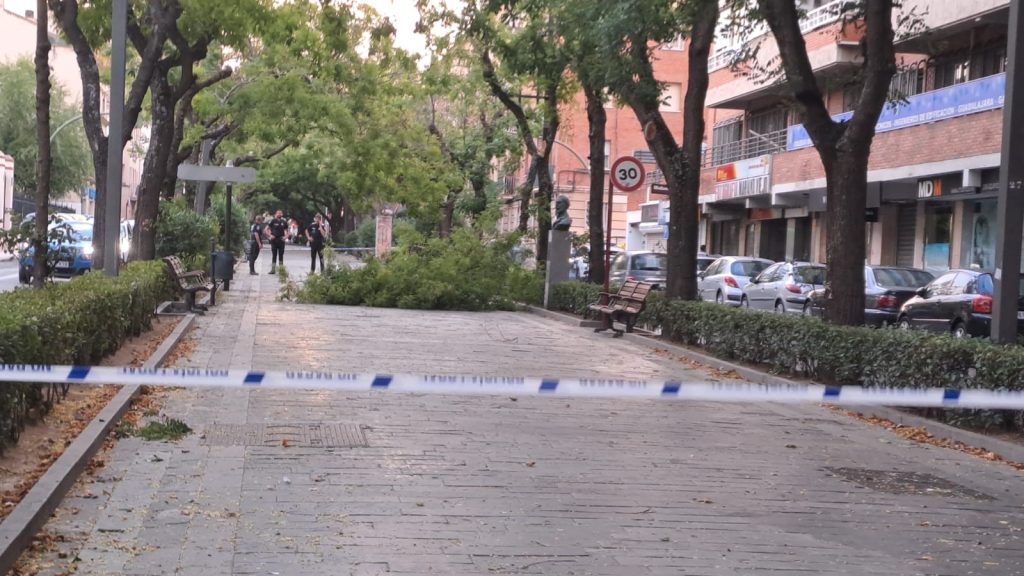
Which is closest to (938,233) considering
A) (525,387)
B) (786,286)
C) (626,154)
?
(786,286)

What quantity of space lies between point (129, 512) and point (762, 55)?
32895mm

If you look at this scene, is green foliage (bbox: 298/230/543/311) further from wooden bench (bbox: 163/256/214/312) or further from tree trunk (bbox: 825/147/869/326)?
tree trunk (bbox: 825/147/869/326)

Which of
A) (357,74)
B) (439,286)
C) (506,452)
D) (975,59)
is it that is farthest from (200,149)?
(506,452)

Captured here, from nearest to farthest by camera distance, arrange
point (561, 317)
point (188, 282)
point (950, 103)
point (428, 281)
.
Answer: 1. point (188, 282)
2. point (561, 317)
3. point (428, 281)
4. point (950, 103)

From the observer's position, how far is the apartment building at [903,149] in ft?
90.4

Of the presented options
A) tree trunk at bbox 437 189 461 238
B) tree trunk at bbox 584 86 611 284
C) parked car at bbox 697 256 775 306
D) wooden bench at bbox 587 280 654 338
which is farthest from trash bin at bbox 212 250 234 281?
tree trunk at bbox 437 189 461 238

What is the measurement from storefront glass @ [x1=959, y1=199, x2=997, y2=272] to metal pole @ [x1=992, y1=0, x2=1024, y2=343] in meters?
19.0

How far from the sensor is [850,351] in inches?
492

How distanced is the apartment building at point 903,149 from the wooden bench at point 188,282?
11229 millimetres

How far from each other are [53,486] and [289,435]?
8.72 feet

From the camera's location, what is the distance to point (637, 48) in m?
18.8

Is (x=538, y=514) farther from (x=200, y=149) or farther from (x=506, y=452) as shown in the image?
(x=200, y=149)

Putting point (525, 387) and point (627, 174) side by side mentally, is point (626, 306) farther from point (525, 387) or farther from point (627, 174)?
point (525, 387)

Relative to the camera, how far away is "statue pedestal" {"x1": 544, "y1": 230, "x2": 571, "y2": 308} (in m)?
26.6
